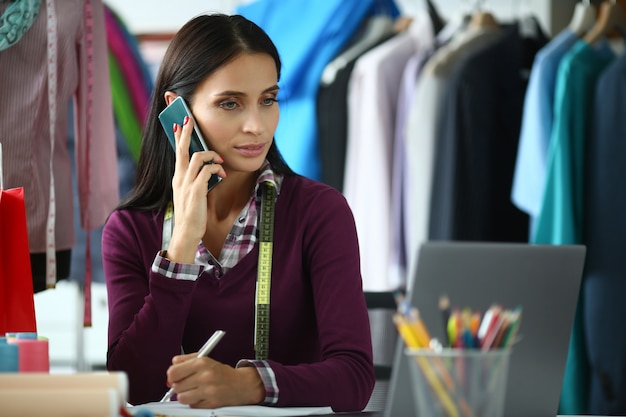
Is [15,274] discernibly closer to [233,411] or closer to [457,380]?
[233,411]

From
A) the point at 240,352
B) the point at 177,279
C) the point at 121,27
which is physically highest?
the point at 121,27

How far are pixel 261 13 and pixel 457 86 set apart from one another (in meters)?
0.86

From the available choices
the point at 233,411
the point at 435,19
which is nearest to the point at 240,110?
the point at 233,411

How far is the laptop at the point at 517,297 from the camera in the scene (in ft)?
3.56

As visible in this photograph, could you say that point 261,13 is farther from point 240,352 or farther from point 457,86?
point 240,352

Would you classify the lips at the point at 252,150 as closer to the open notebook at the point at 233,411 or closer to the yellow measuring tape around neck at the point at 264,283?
the yellow measuring tape around neck at the point at 264,283

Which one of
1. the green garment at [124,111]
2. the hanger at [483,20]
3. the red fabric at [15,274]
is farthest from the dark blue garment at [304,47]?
the red fabric at [15,274]

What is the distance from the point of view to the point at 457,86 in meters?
2.91

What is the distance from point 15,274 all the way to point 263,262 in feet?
1.36

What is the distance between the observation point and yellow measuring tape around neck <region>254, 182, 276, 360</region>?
167 cm

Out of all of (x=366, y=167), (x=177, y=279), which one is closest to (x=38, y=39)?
(x=177, y=279)

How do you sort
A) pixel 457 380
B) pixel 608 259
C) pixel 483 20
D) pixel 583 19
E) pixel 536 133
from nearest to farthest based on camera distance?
1. pixel 457 380
2. pixel 608 259
3. pixel 536 133
4. pixel 583 19
5. pixel 483 20

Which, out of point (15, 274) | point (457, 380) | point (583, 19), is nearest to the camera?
point (457, 380)

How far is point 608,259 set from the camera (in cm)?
266
